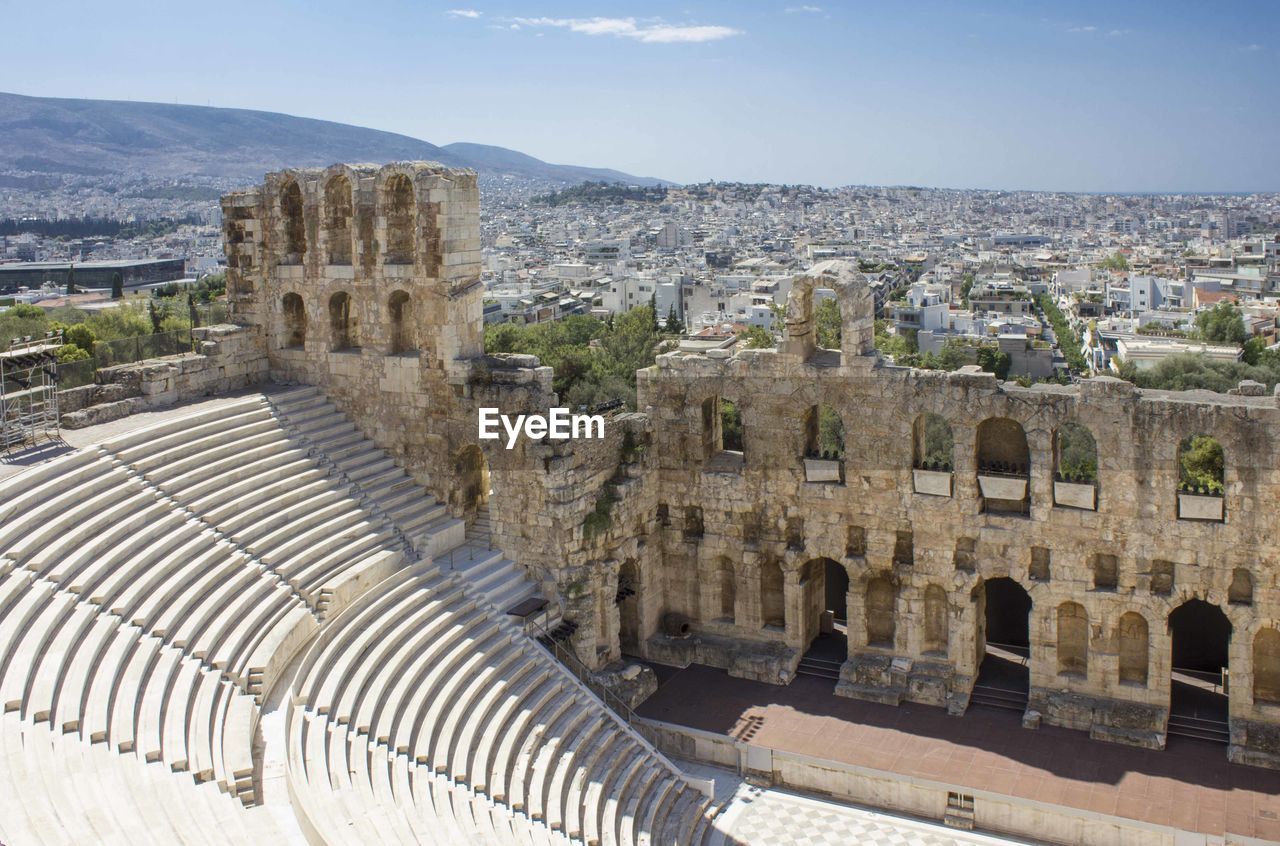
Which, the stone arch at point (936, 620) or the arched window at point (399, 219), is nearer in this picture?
the stone arch at point (936, 620)

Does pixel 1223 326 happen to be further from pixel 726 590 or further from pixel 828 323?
pixel 726 590

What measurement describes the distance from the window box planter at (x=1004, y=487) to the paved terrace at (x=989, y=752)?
4327 mm

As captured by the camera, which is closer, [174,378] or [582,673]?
[582,673]

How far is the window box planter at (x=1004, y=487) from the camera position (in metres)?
23.5

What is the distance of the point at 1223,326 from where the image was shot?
71188 millimetres

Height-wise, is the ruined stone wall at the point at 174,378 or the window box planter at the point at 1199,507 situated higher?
the ruined stone wall at the point at 174,378

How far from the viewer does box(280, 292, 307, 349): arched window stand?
2708 centimetres

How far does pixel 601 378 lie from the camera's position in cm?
5828

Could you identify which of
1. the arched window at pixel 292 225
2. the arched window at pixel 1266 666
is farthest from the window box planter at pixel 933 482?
the arched window at pixel 292 225

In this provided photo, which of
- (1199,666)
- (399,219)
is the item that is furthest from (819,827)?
(399,219)

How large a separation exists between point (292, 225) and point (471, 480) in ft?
23.6

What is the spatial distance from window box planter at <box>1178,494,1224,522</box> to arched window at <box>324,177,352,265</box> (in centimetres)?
1768

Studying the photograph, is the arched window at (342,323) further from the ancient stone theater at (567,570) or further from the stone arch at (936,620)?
the stone arch at (936,620)

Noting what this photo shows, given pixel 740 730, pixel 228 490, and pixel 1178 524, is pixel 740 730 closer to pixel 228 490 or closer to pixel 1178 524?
pixel 1178 524
